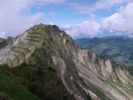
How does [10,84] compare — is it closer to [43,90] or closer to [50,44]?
[43,90]

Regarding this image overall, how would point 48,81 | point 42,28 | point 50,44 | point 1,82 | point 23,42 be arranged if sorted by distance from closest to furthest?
point 1,82 → point 48,81 → point 23,42 → point 50,44 → point 42,28

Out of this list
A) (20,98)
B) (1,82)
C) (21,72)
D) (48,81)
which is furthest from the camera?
(21,72)

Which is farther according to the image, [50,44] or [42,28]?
[42,28]

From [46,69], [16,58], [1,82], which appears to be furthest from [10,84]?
[16,58]

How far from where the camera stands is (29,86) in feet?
247

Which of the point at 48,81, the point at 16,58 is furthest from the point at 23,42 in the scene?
the point at 48,81

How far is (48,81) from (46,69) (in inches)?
438

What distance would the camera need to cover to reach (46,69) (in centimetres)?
9338

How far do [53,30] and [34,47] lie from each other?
182ft

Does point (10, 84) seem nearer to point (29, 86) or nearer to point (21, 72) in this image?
point (29, 86)

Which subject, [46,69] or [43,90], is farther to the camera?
[46,69]

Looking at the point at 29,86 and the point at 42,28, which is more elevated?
the point at 42,28

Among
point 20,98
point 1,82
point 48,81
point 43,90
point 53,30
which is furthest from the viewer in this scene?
point 53,30

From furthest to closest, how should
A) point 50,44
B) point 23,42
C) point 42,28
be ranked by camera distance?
point 42,28
point 50,44
point 23,42
